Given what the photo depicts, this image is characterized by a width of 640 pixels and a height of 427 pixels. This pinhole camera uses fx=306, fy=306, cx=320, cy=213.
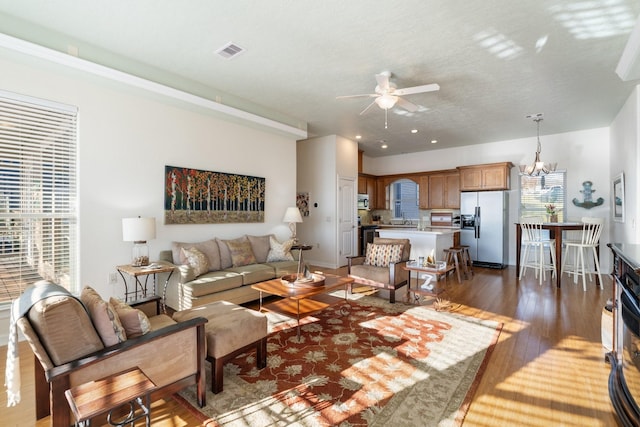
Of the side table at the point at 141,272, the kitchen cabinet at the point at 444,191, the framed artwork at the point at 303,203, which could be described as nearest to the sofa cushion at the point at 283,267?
the side table at the point at 141,272

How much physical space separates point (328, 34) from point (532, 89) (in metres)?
3.22

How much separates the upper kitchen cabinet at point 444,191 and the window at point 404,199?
0.62m

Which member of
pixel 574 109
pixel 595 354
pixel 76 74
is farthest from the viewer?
pixel 574 109

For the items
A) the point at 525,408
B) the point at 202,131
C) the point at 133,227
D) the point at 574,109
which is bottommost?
the point at 525,408

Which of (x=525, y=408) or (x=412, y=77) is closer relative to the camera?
(x=525, y=408)

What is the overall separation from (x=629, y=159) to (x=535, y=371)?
4184mm

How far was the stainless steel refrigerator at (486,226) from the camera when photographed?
701cm

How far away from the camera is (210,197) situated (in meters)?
4.83

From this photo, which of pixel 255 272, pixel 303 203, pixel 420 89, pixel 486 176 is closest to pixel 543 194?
pixel 486 176

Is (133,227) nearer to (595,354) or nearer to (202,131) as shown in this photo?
(202,131)

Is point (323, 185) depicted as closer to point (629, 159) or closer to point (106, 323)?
point (629, 159)

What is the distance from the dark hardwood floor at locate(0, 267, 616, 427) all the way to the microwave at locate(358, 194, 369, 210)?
168 inches

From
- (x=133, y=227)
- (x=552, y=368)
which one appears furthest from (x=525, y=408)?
(x=133, y=227)

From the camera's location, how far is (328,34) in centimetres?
314
